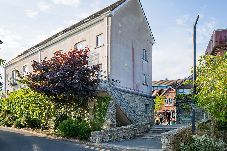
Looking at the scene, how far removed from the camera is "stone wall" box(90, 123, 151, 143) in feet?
68.7

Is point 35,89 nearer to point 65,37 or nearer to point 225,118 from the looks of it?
point 65,37

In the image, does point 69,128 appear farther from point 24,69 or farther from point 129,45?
point 24,69

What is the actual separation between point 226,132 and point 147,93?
529 inches

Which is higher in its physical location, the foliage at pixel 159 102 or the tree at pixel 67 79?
the tree at pixel 67 79

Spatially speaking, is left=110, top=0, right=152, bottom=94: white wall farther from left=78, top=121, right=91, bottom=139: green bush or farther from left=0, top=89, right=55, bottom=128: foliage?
left=78, top=121, right=91, bottom=139: green bush

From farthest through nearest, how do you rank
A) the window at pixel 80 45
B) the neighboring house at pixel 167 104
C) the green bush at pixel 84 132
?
the neighboring house at pixel 167 104 → the window at pixel 80 45 → the green bush at pixel 84 132

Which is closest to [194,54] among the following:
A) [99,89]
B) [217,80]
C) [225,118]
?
[217,80]

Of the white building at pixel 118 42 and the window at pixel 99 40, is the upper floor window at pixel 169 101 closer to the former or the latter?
the white building at pixel 118 42

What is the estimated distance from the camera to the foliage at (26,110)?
26.4 m

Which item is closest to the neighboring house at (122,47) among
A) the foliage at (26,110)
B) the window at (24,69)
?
the window at (24,69)

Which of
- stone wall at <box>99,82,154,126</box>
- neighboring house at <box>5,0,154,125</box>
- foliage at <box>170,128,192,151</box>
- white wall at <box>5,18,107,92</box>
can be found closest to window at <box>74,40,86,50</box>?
neighboring house at <box>5,0,154,125</box>

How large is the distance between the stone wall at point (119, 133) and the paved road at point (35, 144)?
1448mm

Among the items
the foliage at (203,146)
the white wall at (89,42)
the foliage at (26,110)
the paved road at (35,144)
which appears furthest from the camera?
the white wall at (89,42)

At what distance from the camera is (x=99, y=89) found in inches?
984
